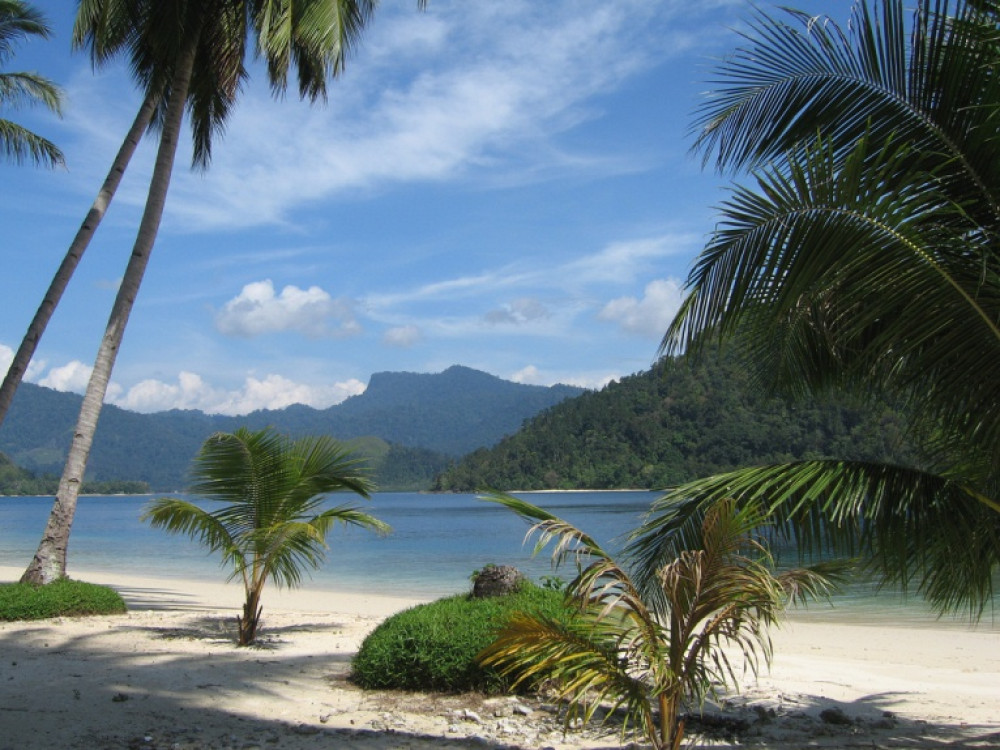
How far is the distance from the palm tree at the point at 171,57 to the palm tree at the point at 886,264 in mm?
8039

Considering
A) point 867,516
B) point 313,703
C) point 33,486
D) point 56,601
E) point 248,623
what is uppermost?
point 33,486

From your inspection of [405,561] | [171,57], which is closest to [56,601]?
[171,57]

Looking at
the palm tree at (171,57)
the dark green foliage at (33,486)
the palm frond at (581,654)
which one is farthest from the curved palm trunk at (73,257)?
the dark green foliage at (33,486)

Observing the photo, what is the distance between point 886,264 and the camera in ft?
12.8

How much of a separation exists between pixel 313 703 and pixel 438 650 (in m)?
1.01

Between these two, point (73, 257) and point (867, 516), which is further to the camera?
point (73, 257)

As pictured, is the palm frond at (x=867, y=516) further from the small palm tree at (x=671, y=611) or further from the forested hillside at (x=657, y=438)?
the forested hillside at (x=657, y=438)

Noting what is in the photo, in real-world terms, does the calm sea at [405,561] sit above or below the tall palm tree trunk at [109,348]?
below

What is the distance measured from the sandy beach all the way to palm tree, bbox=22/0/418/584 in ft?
7.54

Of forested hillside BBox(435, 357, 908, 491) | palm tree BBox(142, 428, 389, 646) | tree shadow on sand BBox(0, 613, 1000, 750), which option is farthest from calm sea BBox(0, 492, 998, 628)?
forested hillside BBox(435, 357, 908, 491)

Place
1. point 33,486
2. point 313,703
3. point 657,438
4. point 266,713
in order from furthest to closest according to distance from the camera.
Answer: point 33,486 → point 657,438 → point 313,703 → point 266,713

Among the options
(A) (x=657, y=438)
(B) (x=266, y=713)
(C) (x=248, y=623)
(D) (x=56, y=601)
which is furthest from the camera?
(A) (x=657, y=438)

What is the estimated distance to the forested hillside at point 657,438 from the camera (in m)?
38.6

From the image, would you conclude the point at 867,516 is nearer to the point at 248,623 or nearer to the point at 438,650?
the point at 438,650
